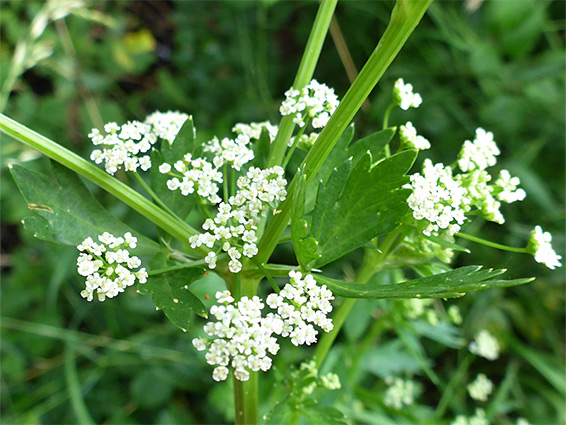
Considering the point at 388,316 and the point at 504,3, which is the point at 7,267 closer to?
the point at 388,316

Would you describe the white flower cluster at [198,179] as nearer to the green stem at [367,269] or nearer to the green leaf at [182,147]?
the green leaf at [182,147]

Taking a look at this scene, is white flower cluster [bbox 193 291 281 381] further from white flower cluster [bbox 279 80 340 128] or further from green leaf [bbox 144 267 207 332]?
white flower cluster [bbox 279 80 340 128]

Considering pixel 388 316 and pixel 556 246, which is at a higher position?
pixel 556 246

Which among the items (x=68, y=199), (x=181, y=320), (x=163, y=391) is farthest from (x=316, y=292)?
(x=163, y=391)

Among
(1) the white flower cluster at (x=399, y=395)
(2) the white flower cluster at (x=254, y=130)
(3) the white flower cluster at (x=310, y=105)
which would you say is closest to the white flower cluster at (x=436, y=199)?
(3) the white flower cluster at (x=310, y=105)

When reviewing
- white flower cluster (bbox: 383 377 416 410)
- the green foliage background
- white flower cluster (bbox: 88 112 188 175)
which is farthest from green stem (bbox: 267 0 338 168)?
the green foliage background

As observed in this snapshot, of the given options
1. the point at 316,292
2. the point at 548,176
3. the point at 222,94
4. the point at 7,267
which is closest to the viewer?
the point at 316,292

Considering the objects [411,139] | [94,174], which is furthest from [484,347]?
[94,174]
